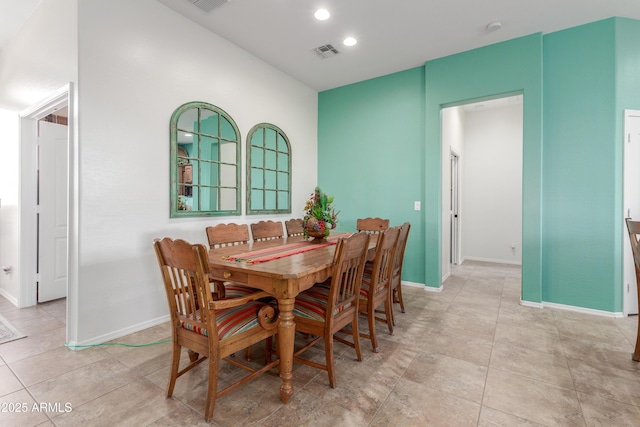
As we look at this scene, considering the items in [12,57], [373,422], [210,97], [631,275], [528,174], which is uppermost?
[12,57]

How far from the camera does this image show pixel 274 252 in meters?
2.30

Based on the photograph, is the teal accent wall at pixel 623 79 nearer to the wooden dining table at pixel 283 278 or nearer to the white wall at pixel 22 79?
the wooden dining table at pixel 283 278

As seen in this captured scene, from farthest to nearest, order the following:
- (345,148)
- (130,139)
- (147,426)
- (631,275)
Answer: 1. (345,148)
2. (631,275)
3. (130,139)
4. (147,426)

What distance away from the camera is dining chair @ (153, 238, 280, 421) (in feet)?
4.88

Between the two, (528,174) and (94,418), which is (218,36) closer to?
(94,418)

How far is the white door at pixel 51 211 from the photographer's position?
339cm

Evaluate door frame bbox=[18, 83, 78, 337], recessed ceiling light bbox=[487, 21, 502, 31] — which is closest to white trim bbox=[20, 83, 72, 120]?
door frame bbox=[18, 83, 78, 337]

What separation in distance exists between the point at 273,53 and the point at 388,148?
203 cm

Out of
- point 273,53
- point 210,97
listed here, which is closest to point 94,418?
point 210,97

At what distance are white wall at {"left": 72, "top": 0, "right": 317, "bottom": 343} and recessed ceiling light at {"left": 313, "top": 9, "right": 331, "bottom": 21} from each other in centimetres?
119

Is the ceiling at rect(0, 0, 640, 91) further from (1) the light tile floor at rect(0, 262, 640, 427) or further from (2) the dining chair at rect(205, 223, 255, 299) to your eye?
(1) the light tile floor at rect(0, 262, 640, 427)

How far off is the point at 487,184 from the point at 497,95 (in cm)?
282

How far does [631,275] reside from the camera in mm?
3109

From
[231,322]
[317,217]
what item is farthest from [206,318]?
[317,217]
